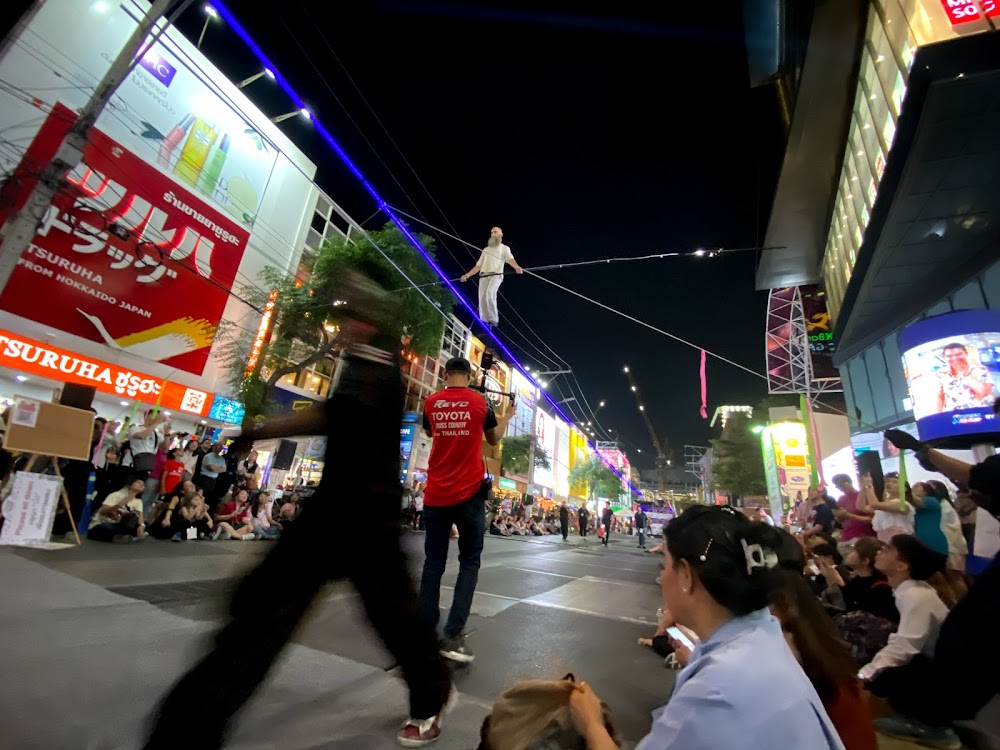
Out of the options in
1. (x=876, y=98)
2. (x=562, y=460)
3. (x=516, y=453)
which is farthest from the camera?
(x=562, y=460)

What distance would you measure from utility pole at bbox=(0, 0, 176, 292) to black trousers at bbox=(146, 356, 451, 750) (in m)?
8.46

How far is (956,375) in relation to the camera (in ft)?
27.6

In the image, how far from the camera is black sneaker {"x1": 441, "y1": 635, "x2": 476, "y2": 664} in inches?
92.6

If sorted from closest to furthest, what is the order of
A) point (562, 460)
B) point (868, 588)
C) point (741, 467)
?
point (868, 588)
point (741, 467)
point (562, 460)

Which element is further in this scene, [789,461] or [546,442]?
[546,442]

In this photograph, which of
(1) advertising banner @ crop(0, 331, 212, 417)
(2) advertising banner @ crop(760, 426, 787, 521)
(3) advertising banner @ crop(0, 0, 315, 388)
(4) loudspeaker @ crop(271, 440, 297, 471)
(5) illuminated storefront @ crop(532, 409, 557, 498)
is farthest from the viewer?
(5) illuminated storefront @ crop(532, 409, 557, 498)

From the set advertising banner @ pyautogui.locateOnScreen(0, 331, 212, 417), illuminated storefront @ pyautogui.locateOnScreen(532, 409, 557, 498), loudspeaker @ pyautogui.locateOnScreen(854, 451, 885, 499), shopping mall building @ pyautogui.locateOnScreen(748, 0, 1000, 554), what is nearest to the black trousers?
loudspeaker @ pyautogui.locateOnScreen(854, 451, 885, 499)

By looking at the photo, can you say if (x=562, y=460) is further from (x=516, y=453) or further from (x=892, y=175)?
(x=892, y=175)

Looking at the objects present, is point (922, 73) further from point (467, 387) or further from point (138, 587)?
point (138, 587)

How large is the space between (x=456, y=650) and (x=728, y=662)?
6.40 feet

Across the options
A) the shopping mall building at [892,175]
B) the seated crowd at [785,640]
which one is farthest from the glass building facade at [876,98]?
the seated crowd at [785,640]

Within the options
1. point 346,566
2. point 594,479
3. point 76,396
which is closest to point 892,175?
point 346,566

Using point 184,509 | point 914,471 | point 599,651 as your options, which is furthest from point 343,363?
point 914,471

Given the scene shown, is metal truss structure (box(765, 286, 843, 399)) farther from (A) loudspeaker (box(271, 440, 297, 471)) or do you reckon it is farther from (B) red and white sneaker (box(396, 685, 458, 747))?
(B) red and white sneaker (box(396, 685, 458, 747))
